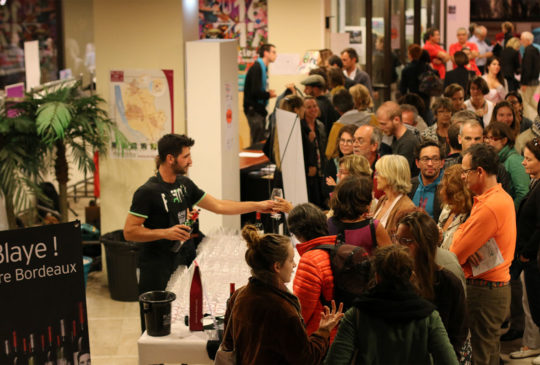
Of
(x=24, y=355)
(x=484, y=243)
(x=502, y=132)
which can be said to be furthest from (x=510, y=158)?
(x=24, y=355)

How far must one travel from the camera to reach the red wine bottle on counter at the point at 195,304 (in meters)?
3.53

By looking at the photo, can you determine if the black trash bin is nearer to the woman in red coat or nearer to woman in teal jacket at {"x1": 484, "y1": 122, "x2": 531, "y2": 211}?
woman in teal jacket at {"x1": 484, "y1": 122, "x2": 531, "y2": 211}

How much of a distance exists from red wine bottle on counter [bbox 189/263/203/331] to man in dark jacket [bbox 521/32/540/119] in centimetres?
1089

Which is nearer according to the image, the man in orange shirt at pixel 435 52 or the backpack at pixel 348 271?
the backpack at pixel 348 271

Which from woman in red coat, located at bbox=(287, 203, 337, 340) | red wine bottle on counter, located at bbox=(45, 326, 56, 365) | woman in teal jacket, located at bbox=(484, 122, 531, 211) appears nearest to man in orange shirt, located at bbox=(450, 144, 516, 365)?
woman in red coat, located at bbox=(287, 203, 337, 340)

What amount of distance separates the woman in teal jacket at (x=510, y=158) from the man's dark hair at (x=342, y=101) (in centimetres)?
224

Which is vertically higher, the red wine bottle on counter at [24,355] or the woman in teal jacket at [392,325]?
the woman in teal jacket at [392,325]

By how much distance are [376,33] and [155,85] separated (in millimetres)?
8620

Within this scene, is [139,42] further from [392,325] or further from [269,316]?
[392,325]

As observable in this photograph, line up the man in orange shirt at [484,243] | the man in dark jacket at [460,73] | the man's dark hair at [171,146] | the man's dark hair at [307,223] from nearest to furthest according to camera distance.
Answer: the man's dark hair at [307,223] < the man in orange shirt at [484,243] < the man's dark hair at [171,146] < the man in dark jacket at [460,73]

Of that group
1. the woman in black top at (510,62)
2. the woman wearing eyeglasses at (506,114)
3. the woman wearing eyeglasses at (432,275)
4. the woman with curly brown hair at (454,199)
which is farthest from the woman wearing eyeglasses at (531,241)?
the woman in black top at (510,62)

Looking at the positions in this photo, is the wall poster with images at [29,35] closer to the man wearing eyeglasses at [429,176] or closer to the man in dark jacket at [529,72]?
the man in dark jacket at [529,72]

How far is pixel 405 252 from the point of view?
264 cm

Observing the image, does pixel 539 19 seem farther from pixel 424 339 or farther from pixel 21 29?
pixel 424 339
